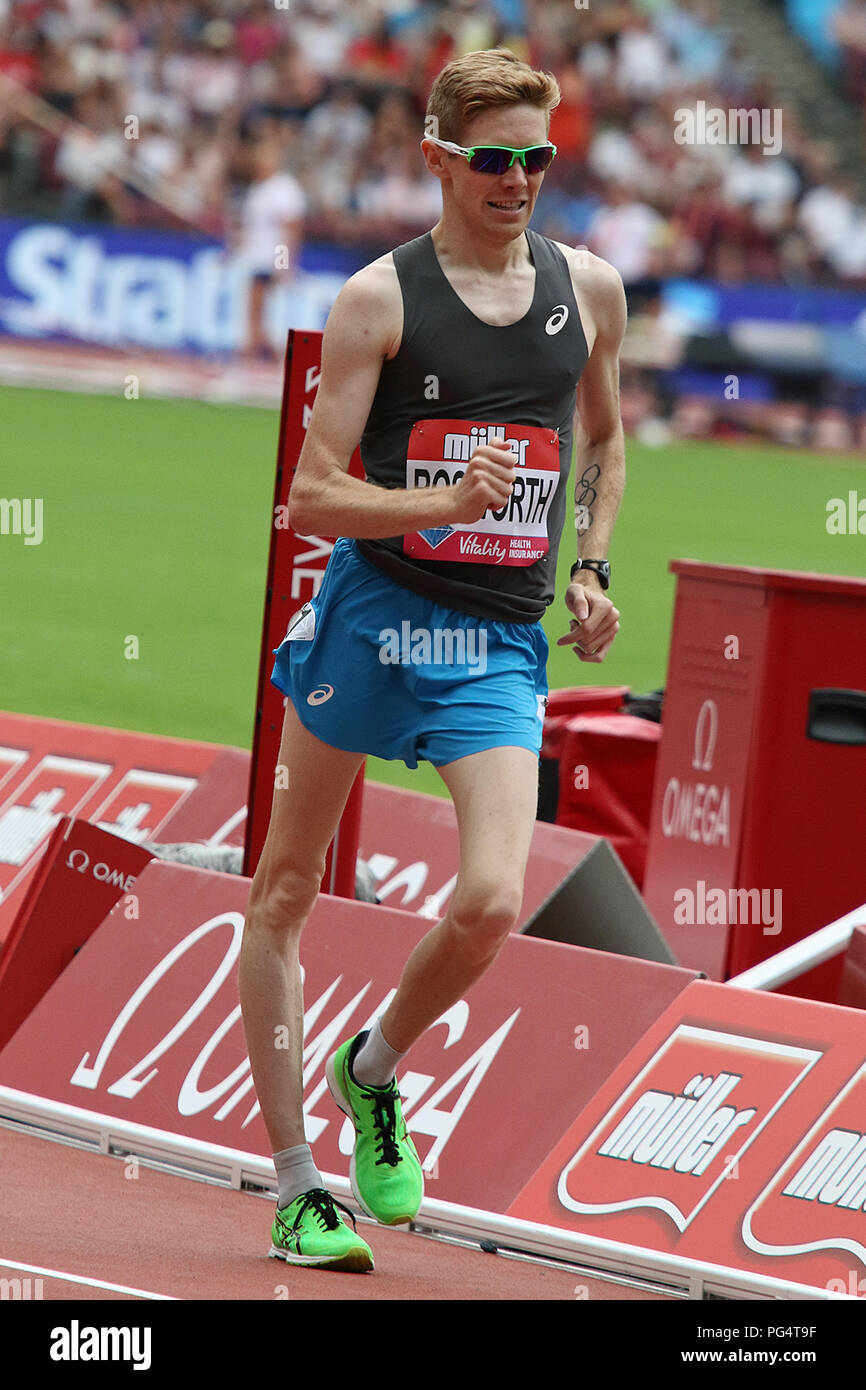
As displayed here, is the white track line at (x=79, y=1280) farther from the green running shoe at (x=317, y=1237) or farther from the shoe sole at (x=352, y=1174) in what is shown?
the shoe sole at (x=352, y=1174)

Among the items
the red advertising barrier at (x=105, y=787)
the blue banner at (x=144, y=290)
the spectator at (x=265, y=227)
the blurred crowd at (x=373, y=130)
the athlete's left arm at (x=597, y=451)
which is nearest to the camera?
the athlete's left arm at (x=597, y=451)

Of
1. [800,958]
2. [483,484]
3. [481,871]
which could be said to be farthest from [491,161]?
[800,958]

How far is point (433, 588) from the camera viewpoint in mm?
4148

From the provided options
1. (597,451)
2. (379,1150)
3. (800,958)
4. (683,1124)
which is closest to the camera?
(379,1150)

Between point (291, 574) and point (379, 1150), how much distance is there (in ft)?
5.97

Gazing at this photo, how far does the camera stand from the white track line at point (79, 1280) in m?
3.98

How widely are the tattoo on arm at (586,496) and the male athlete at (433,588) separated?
24cm

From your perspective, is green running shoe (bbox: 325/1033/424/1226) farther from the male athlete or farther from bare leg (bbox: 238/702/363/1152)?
bare leg (bbox: 238/702/363/1152)

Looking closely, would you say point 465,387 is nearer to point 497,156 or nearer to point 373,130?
point 497,156

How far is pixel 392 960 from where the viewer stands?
514cm

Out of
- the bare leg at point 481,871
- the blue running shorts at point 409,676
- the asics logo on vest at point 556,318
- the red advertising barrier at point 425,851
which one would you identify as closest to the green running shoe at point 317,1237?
the bare leg at point 481,871

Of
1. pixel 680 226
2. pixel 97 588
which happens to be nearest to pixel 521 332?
pixel 97 588
